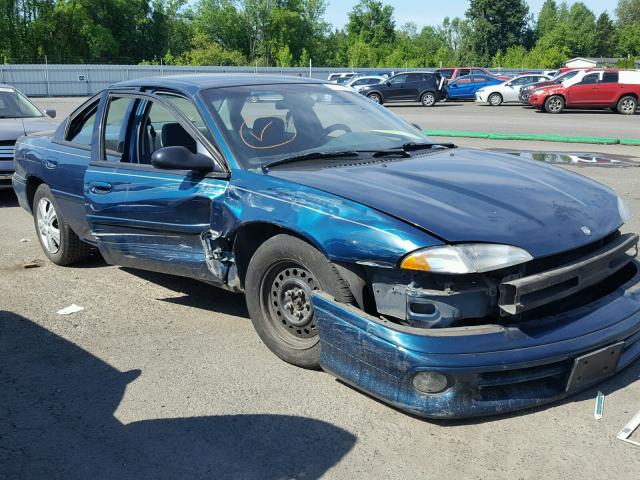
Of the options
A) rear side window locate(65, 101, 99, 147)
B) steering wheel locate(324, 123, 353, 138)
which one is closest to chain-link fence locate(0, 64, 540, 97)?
rear side window locate(65, 101, 99, 147)

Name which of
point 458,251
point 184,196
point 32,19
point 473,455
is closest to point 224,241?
point 184,196

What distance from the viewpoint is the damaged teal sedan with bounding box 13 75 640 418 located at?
126 inches

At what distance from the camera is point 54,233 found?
20.5 ft

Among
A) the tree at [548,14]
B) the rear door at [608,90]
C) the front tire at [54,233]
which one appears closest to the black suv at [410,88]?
the rear door at [608,90]

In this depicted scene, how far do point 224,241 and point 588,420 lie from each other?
229 cm

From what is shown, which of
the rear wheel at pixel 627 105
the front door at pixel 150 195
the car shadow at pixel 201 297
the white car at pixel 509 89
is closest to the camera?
the front door at pixel 150 195

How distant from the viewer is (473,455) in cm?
305

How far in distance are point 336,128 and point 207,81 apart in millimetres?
984

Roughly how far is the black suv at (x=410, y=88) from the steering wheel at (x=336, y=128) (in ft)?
92.5

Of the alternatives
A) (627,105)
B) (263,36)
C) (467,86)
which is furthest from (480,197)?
(263,36)

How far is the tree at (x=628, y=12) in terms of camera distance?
130 meters

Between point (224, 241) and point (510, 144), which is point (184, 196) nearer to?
point (224, 241)

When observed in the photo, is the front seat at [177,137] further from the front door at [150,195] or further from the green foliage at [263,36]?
the green foliage at [263,36]

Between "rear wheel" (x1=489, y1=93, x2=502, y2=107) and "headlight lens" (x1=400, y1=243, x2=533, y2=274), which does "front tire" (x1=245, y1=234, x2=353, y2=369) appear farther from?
"rear wheel" (x1=489, y1=93, x2=502, y2=107)
